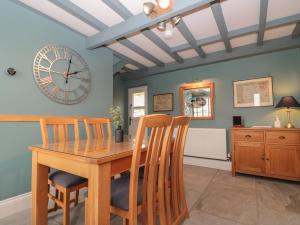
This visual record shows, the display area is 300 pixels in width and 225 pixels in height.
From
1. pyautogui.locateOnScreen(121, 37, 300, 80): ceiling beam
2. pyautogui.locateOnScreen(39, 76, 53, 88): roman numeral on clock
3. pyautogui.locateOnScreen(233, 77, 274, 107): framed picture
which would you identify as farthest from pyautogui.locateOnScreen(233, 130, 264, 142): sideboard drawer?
pyautogui.locateOnScreen(39, 76, 53, 88): roman numeral on clock

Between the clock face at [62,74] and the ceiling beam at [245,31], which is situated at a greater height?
the ceiling beam at [245,31]

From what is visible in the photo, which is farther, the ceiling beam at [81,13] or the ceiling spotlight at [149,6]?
the ceiling beam at [81,13]

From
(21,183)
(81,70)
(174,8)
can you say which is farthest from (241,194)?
(81,70)

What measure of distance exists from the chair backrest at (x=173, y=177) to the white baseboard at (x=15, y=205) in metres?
1.71

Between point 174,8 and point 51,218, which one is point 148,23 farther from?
point 51,218

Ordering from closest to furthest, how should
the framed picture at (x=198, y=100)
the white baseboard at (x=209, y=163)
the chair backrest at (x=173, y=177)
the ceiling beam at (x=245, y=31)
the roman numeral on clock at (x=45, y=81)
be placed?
the chair backrest at (x=173, y=177) < the roman numeral on clock at (x=45, y=81) < the ceiling beam at (x=245, y=31) < the white baseboard at (x=209, y=163) < the framed picture at (x=198, y=100)

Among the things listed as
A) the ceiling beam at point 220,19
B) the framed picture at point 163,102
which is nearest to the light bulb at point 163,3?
the ceiling beam at point 220,19

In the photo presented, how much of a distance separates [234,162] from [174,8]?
2.70 meters

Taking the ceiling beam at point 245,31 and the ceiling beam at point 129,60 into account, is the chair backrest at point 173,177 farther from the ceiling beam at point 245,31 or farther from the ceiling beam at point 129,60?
the ceiling beam at point 129,60

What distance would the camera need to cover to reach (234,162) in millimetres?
3035

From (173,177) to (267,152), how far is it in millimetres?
2131

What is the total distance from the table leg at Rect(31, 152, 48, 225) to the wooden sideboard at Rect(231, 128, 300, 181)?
2913 mm

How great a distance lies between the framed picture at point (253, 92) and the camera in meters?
3.17

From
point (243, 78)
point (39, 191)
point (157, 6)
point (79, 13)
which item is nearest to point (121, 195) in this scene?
point (39, 191)
